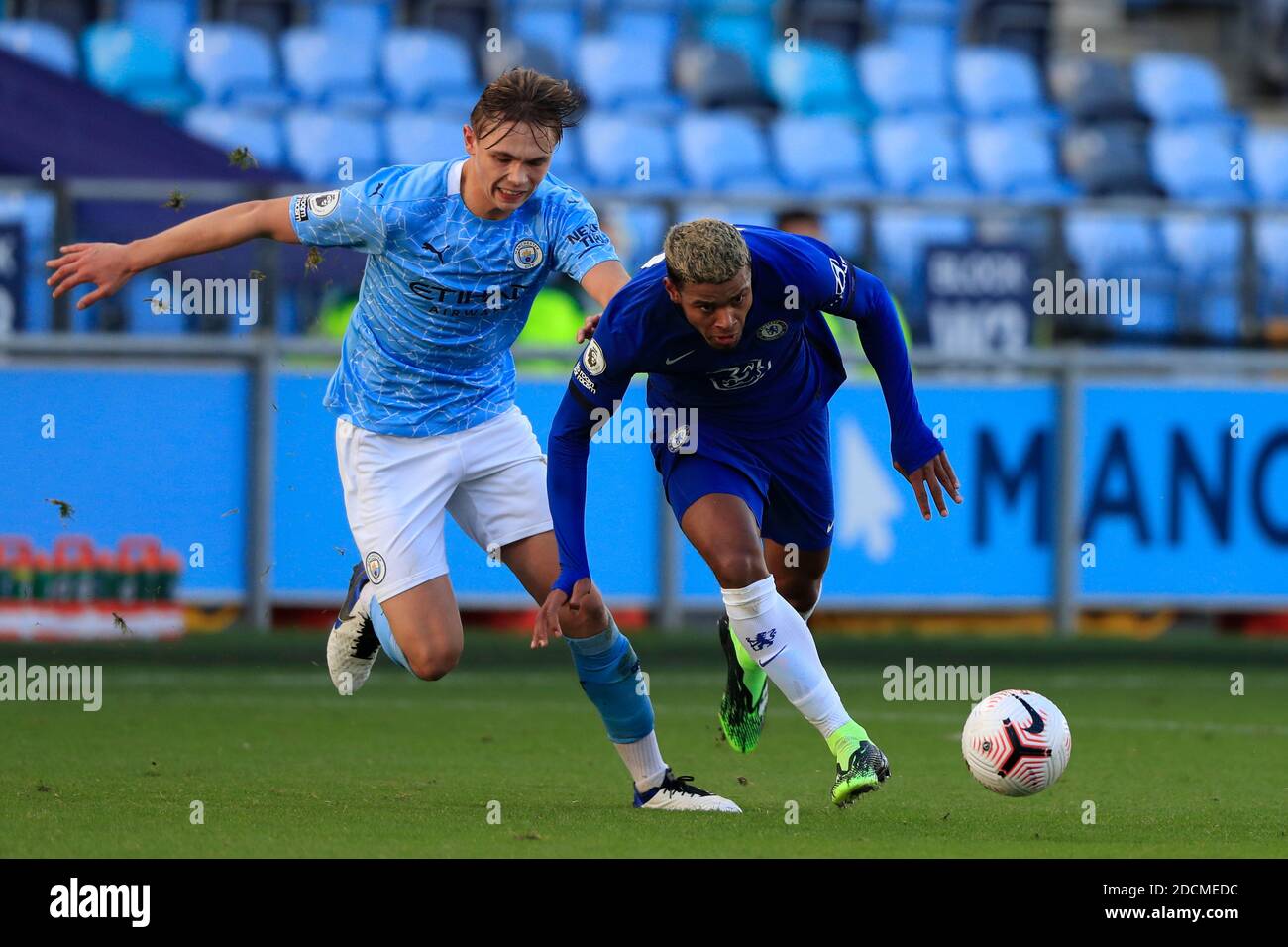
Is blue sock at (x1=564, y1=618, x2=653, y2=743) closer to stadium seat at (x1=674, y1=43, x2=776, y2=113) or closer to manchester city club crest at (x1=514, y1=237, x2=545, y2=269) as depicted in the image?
manchester city club crest at (x1=514, y1=237, x2=545, y2=269)

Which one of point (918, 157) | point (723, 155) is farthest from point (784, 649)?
point (918, 157)

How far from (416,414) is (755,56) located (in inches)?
528

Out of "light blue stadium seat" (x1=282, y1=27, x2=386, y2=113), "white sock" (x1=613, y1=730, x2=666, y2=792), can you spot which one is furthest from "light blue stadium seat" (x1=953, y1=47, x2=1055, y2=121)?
"white sock" (x1=613, y1=730, x2=666, y2=792)

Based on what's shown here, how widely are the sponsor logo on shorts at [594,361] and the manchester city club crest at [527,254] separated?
0.55 meters

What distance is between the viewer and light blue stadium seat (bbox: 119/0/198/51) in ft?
57.5

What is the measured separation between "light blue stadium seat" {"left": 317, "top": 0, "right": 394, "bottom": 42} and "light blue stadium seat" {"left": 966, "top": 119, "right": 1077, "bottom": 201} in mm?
5042

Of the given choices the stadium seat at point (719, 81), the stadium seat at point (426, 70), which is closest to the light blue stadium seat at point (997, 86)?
the stadium seat at point (719, 81)

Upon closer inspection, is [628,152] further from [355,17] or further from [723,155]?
[355,17]

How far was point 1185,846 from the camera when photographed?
5.92m

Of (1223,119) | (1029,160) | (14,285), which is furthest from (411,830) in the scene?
(1223,119)

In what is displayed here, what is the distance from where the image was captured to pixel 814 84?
19.5 metres

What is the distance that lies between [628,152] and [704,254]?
12219 millimetres
